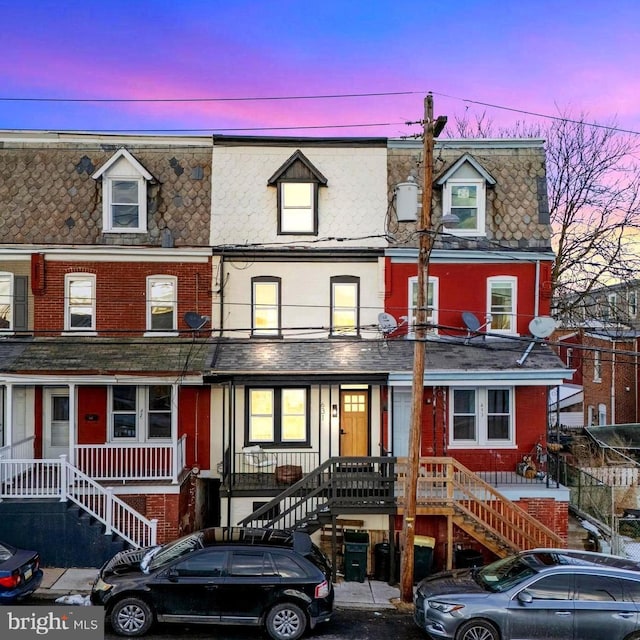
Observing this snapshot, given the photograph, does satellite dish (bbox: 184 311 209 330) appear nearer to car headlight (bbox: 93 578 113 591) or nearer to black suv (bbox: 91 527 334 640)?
black suv (bbox: 91 527 334 640)

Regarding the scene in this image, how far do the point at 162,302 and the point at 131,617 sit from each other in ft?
28.7

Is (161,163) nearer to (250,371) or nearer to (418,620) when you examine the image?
(250,371)

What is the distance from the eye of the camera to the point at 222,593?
31.4 ft

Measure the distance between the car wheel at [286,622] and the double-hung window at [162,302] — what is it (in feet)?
28.8

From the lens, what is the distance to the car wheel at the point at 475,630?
9.27m

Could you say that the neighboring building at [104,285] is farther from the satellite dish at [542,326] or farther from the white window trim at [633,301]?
the white window trim at [633,301]

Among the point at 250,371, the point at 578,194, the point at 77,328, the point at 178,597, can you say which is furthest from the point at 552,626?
the point at 578,194

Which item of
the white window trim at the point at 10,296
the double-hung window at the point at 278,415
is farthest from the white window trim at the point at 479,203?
the white window trim at the point at 10,296

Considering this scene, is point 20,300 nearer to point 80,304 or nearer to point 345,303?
point 80,304

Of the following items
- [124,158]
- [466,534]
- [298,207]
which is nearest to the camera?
[466,534]

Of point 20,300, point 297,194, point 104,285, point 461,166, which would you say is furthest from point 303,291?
point 20,300

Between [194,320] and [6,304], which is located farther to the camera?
[6,304]

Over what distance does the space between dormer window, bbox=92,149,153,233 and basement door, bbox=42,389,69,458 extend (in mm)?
4774

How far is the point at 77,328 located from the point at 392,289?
8870 millimetres
